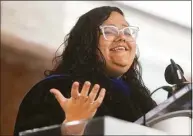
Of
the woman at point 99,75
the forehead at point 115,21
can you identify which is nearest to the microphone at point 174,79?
the woman at point 99,75

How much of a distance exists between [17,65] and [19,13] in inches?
8.3

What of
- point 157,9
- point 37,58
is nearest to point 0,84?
point 37,58

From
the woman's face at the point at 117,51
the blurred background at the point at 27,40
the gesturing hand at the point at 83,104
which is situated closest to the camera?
the gesturing hand at the point at 83,104

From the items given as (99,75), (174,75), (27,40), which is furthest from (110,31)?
(27,40)

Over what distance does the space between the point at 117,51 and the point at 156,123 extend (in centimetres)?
31

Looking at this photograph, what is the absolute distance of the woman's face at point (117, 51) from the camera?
0.96 metres

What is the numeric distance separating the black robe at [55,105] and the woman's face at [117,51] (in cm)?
7

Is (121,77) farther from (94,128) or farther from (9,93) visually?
(9,93)

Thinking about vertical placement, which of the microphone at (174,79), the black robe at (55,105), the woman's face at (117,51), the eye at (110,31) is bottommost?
the black robe at (55,105)

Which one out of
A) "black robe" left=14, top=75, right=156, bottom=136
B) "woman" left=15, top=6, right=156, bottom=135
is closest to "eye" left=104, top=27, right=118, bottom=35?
"woman" left=15, top=6, right=156, bottom=135

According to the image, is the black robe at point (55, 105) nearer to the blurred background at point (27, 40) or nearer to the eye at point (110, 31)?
the eye at point (110, 31)

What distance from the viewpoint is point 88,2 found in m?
1.64

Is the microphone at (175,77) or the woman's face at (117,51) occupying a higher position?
the woman's face at (117,51)

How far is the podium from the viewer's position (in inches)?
22.7
